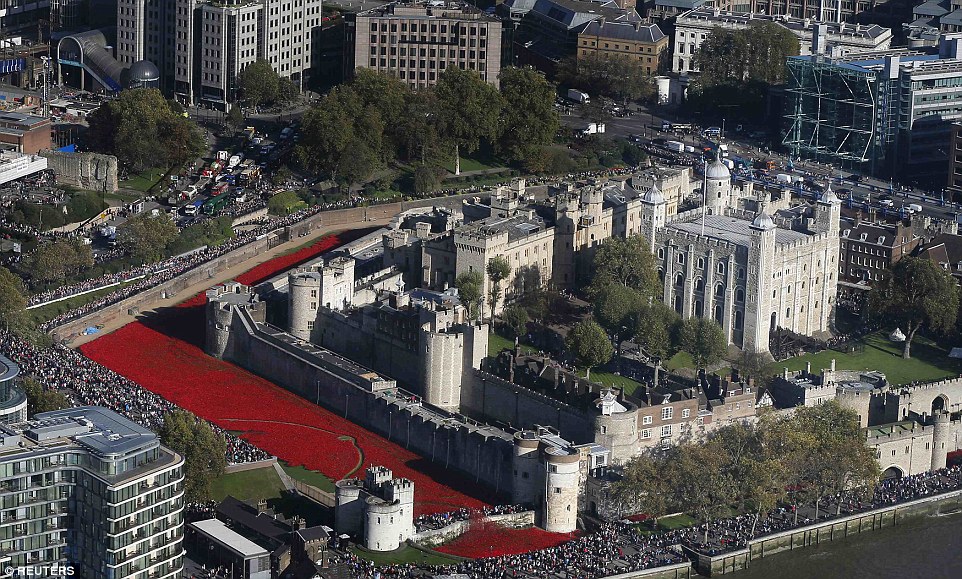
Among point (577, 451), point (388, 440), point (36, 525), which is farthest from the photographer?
point (388, 440)

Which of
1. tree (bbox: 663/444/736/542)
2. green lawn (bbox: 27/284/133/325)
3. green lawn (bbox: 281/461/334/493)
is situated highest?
green lawn (bbox: 27/284/133/325)

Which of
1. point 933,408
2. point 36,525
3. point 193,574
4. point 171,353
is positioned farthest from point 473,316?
point 36,525

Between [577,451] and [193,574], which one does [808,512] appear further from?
[193,574]

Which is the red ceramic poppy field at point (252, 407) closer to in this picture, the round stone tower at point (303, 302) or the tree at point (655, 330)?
the round stone tower at point (303, 302)

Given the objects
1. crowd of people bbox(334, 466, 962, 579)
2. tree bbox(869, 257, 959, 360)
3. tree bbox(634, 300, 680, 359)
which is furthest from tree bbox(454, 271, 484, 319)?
crowd of people bbox(334, 466, 962, 579)

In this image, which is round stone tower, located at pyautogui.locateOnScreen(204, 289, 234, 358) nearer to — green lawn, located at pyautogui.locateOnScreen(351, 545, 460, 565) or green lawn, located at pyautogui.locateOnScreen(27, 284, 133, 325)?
green lawn, located at pyautogui.locateOnScreen(27, 284, 133, 325)
